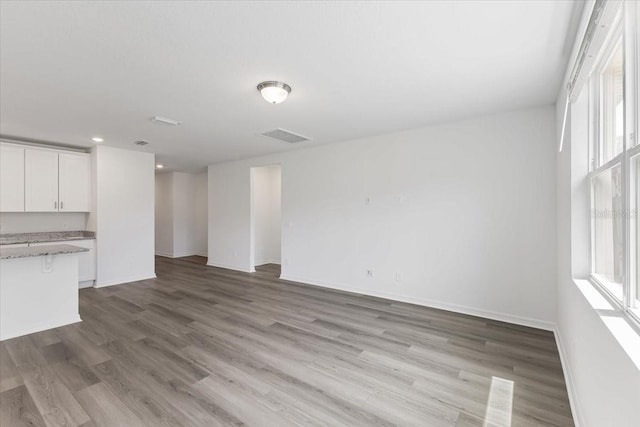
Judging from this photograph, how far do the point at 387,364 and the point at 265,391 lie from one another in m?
1.09

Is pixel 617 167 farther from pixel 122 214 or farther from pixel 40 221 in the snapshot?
pixel 40 221

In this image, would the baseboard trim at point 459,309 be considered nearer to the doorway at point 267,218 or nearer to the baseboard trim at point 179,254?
the doorway at point 267,218

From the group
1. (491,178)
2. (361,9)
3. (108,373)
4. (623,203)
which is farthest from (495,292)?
(108,373)

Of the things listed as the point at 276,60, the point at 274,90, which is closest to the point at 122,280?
the point at 274,90

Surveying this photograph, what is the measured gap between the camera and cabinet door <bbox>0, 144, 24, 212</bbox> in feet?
14.5

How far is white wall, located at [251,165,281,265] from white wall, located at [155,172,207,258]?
248 cm

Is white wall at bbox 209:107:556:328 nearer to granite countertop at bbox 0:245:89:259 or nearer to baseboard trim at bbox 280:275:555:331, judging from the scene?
baseboard trim at bbox 280:275:555:331

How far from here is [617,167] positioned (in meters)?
1.53

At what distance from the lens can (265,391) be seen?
2.16 meters

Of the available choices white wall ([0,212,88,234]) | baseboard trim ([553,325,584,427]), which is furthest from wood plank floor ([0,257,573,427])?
white wall ([0,212,88,234])

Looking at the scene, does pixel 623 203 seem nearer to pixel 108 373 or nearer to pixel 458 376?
pixel 458 376

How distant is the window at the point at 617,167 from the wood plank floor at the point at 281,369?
1.07 metres

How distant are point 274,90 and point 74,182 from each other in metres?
4.78

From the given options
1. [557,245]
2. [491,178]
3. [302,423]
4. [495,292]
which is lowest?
[302,423]
